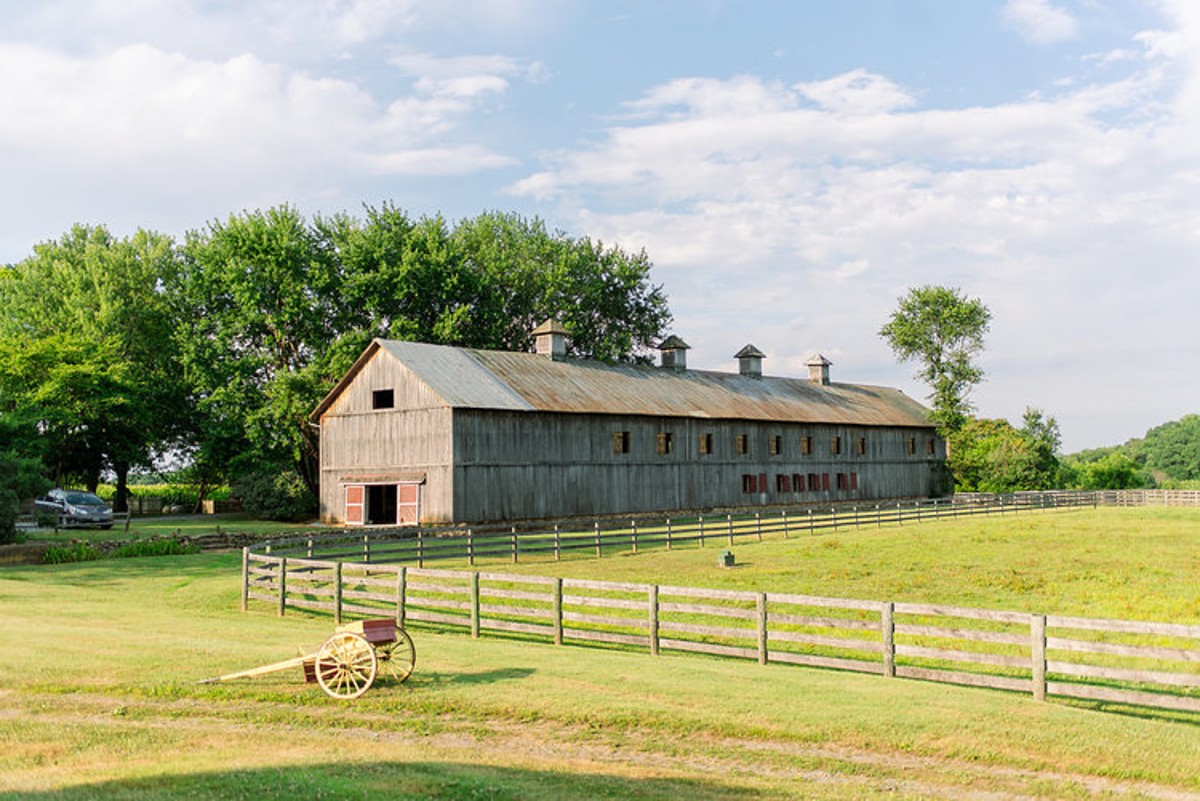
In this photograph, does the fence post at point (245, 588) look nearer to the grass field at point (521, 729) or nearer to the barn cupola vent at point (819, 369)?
the grass field at point (521, 729)

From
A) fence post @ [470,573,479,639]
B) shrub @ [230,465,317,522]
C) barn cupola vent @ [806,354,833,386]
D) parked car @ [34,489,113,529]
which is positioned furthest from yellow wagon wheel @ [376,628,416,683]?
barn cupola vent @ [806,354,833,386]

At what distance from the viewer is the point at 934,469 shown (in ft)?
222

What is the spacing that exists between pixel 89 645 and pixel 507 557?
56.7ft

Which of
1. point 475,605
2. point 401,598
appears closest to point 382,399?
point 401,598

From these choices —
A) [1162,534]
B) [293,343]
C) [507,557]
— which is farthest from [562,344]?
[1162,534]

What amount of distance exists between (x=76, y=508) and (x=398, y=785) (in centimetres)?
3926

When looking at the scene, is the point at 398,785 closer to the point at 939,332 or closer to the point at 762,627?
the point at 762,627

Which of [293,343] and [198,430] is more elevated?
[293,343]

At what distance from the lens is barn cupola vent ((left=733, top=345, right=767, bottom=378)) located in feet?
202

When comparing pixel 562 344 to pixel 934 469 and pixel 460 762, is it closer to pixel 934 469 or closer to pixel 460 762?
pixel 934 469

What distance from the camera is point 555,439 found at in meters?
43.1

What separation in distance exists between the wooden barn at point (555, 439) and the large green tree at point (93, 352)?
12.2m

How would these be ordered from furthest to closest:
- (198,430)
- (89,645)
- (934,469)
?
(934,469) < (198,430) < (89,645)

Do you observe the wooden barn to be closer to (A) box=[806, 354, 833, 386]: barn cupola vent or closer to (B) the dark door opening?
(B) the dark door opening
